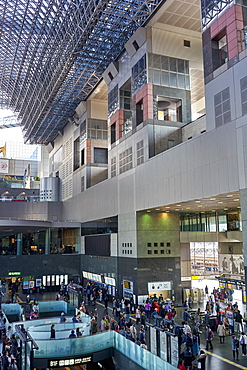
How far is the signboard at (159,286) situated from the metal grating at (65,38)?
22.4m

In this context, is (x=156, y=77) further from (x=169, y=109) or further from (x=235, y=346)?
(x=235, y=346)

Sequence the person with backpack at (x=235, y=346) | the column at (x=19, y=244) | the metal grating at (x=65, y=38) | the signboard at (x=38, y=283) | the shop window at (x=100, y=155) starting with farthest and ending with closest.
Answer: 1. the shop window at (x=100, y=155)
2. the column at (x=19, y=244)
3. the signboard at (x=38, y=283)
4. the metal grating at (x=65, y=38)
5. the person with backpack at (x=235, y=346)

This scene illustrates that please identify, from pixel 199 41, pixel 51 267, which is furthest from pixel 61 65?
pixel 51 267

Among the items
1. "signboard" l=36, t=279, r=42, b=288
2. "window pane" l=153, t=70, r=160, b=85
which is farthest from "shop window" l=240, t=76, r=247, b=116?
"signboard" l=36, t=279, r=42, b=288

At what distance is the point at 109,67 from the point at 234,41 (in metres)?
20.6

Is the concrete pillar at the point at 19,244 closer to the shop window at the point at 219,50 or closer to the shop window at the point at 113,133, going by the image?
the shop window at the point at 113,133

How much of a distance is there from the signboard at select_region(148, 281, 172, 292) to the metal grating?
22.4m

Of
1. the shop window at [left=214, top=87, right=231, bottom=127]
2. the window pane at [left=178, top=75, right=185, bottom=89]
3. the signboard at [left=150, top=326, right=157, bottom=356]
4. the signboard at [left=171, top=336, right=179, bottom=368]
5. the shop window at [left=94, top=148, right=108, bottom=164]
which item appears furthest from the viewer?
the shop window at [left=94, top=148, right=108, bottom=164]

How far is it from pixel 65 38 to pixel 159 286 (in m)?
25.0

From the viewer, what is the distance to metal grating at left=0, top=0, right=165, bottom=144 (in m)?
30.2

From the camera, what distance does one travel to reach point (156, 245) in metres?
30.6

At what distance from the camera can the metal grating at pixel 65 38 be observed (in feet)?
99.1

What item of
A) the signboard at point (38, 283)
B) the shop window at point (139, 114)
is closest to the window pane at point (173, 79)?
the shop window at point (139, 114)

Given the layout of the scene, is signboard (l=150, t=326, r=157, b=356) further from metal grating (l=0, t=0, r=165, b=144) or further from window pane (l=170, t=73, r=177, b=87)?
metal grating (l=0, t=0, r=165, b=144)
